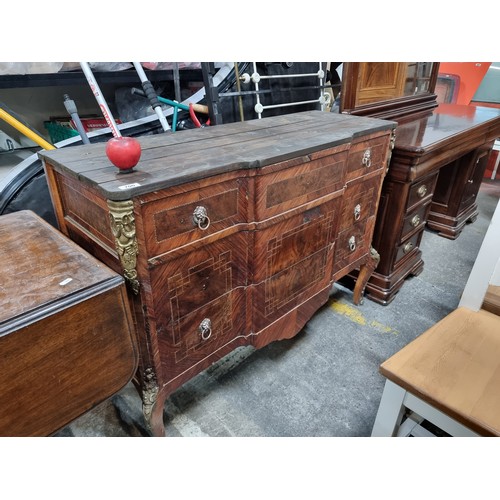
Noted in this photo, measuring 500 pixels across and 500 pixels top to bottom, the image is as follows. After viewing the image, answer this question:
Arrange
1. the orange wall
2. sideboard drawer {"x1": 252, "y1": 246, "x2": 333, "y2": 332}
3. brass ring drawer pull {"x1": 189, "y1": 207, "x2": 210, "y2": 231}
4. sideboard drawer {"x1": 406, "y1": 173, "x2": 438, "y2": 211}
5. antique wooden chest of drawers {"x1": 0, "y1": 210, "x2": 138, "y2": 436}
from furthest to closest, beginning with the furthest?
the orange wall < sideboard drawer {"x1": 406, "y1": 173, "x2": 438, "y2": 211} < sideboard drawer {"x1": 252, "y1": 246, "x2": 333, "y2": 332} < brass ring drawer pull {"x1": 189, "y1": 207, "x2": 210, "y2": 231} < antique wooden chest of drawers {"x1": 0, "y1": 210, "x2": 138, "y2": 436}

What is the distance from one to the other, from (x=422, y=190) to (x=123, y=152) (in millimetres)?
1905

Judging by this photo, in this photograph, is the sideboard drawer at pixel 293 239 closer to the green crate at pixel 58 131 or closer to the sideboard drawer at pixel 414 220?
the sideboard drawer at pixel 414 220

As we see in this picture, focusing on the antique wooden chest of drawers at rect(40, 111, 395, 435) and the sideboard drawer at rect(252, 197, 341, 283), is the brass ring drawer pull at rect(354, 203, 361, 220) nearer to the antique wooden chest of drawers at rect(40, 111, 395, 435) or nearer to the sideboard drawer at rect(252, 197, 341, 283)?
the antique wooden chest of drawers at rect(40, 111, 395, 435)

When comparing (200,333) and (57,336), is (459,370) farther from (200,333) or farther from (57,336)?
(57,336)

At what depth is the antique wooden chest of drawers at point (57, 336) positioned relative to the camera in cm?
87

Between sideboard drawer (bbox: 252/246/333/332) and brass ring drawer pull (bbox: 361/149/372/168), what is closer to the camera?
sideboard drawer (bbox: 252/246/333/332)

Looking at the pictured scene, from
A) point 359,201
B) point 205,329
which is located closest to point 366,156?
point 359,201

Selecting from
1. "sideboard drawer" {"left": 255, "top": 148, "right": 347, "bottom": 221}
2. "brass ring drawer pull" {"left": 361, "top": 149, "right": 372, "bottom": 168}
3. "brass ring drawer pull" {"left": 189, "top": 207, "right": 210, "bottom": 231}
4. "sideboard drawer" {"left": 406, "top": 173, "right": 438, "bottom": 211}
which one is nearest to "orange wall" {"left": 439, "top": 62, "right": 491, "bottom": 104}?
"sideboard drawer" {"left": 406, "top": 173, "right": 438, "bottom": 211}

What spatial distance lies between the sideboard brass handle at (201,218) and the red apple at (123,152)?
0.23m

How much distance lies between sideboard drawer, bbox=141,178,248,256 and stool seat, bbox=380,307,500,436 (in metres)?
0.67

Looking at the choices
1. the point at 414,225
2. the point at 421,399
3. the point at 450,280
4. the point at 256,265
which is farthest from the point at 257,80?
the point at 421,399

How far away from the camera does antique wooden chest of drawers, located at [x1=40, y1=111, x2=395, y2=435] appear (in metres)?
1.08

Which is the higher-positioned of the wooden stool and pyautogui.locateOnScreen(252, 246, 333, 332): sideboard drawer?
the wooden stool

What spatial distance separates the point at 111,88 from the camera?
2.85 m
